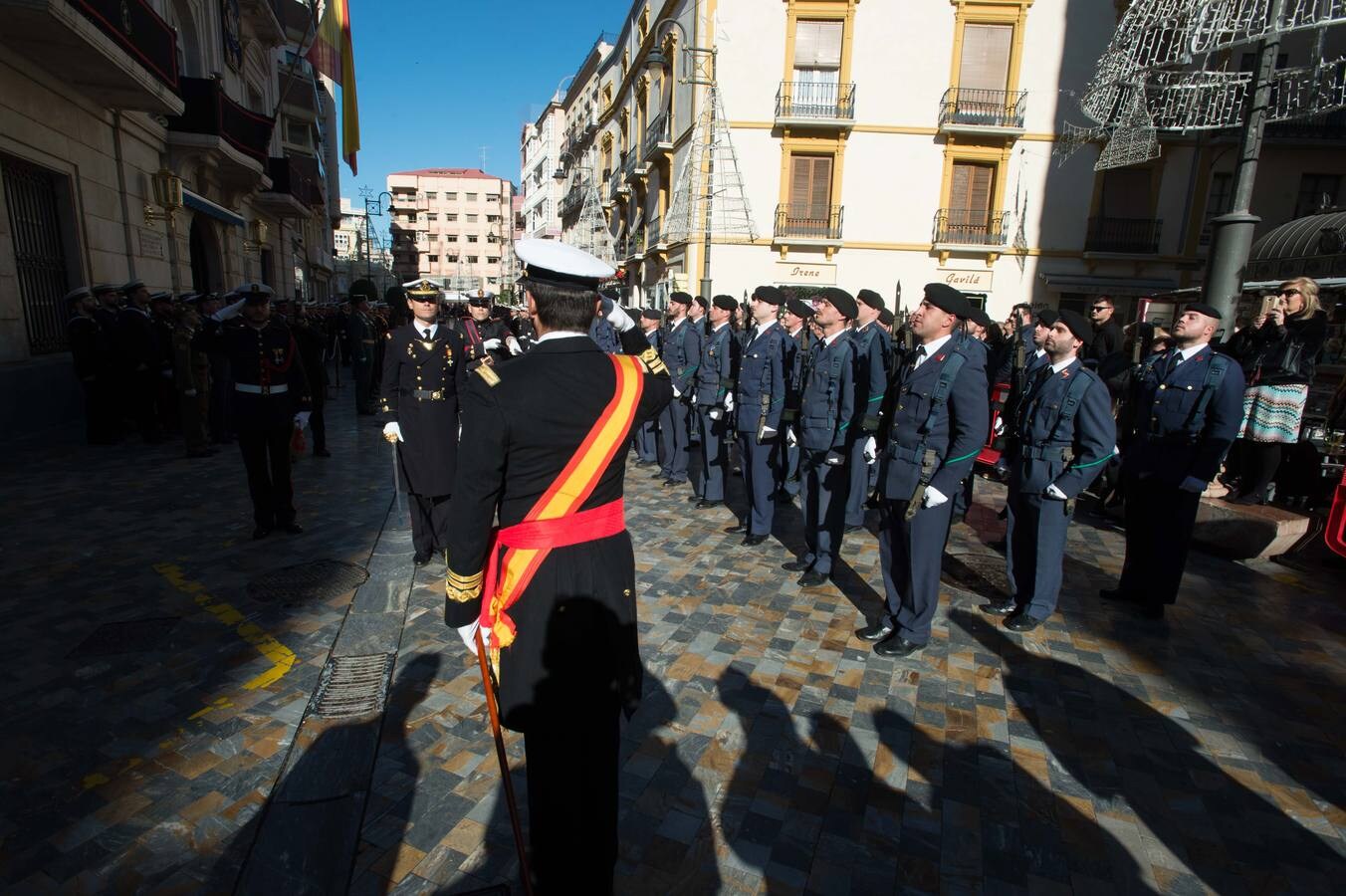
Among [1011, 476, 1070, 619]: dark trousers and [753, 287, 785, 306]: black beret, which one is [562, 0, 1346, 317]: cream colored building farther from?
[1011, 476, 1070, 619]: dark trousers

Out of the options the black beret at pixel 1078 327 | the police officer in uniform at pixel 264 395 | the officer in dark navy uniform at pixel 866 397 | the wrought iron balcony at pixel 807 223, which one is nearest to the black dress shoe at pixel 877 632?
the officer in dark navy uniform at pixel 866 397

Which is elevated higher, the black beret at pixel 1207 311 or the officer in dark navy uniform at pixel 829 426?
the black beret at pixel 1207 311

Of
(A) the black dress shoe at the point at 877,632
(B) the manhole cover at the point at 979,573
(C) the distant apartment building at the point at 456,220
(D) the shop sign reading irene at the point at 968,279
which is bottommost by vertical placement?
(B) the manhole cover at the point at 979,573

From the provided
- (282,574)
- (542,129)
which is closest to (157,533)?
(282,574)

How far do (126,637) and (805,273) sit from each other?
20.7 m

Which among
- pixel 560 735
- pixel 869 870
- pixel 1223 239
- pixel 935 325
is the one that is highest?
pixel 1223 239

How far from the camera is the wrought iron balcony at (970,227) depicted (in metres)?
21.2

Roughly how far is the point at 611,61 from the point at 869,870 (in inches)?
1695

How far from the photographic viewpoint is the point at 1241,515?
18.9 ft

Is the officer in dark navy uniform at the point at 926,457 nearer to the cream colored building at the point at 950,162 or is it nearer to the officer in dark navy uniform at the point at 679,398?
the officer in dark navy uniform at the point at 679,398

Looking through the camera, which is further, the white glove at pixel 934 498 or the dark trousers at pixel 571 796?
the white glove at pixel 934 498

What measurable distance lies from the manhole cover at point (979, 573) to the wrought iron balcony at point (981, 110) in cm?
1909

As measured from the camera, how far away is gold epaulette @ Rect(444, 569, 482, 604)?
2086mm

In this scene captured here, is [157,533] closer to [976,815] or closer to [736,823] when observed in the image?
[736,823]
